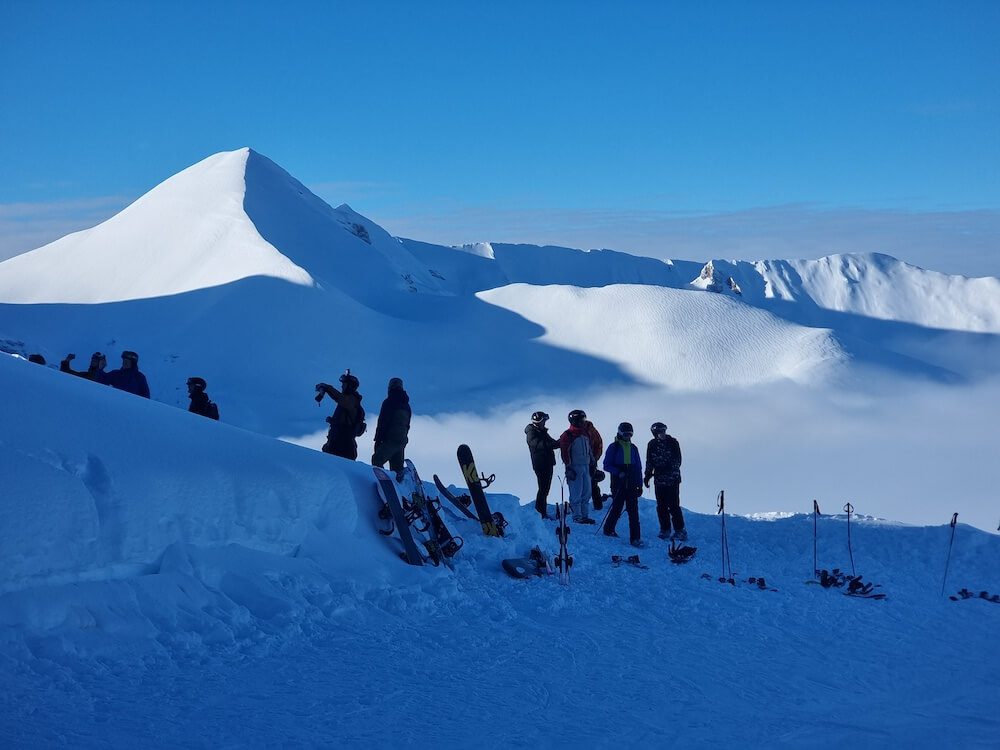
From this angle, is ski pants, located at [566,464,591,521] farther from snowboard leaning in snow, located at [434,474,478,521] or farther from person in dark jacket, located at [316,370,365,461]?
person in dark jacket, located at [316,370,365,461]

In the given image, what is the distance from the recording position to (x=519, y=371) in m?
31.5

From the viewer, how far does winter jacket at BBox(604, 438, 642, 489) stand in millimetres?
9727

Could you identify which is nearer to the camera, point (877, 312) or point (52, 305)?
point (52, 305)

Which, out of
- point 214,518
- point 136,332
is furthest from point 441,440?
point 214,518

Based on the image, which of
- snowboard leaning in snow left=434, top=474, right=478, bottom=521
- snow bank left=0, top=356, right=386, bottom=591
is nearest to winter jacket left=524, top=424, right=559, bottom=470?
snowboard leaning in snow left=434, top=474, right=478, bottom=521

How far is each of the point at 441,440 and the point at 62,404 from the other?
19.1 meters

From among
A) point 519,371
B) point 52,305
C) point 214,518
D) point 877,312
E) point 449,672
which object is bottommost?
point 449,672

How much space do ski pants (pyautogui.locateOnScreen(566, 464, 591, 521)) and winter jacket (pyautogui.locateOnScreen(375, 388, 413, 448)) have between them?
7.25 ft

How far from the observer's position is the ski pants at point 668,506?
1008 centimetres

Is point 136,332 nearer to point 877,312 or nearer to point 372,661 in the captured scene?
point 372,661

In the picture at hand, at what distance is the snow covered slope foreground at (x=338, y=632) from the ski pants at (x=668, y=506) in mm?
1926

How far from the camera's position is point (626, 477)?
9703mm

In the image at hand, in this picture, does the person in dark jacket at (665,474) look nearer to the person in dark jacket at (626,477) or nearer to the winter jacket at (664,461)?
the winter jacket at (664,461)

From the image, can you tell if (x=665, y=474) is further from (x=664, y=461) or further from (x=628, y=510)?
(x=628, y=510)
